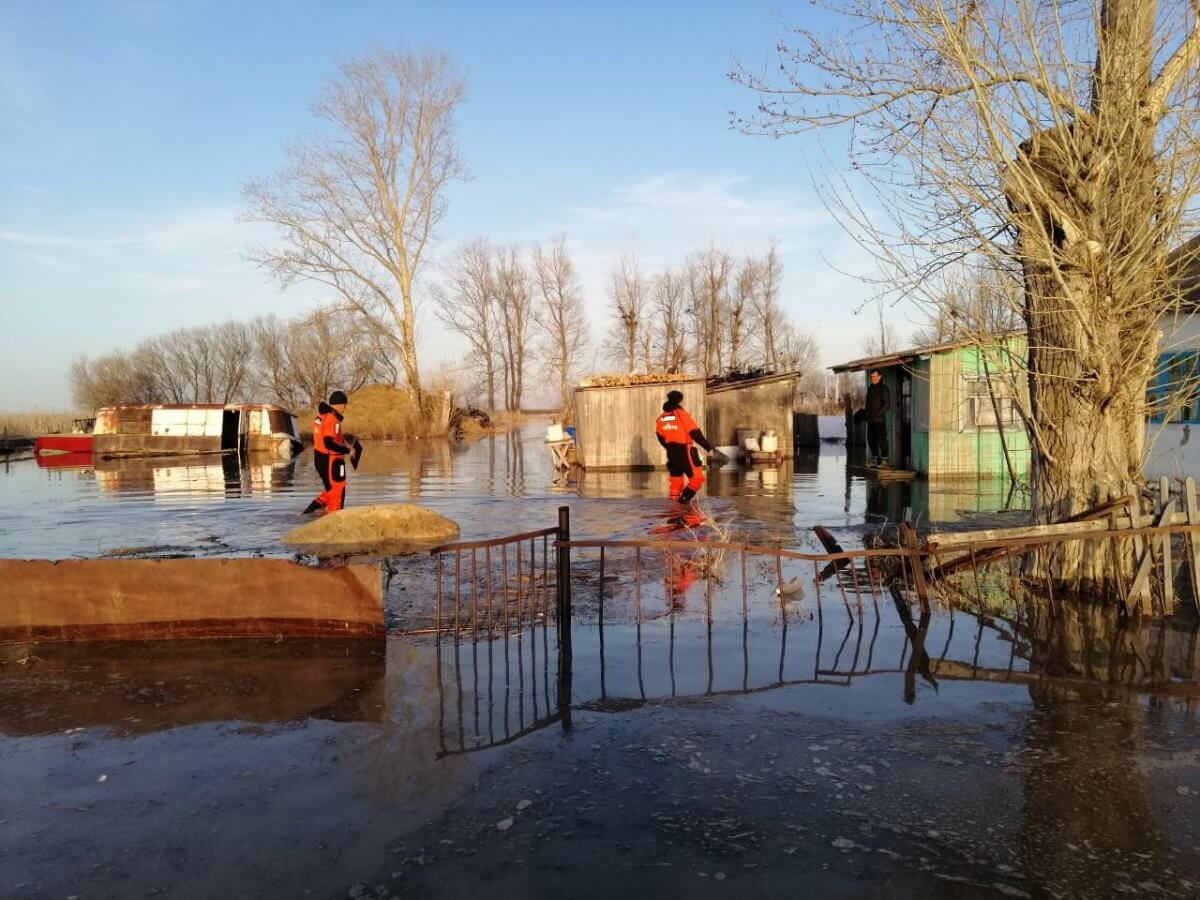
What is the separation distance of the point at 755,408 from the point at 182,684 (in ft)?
73.8

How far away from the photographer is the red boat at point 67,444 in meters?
36.4

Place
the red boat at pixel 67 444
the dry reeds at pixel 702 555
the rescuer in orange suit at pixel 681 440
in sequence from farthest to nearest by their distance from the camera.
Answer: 1. the red boat at pixel 67 444
2. the rescuer in orange suit at pixel 681 440
3. the dry reeds at pixel 702 555

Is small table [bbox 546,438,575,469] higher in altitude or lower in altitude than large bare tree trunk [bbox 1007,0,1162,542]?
lower

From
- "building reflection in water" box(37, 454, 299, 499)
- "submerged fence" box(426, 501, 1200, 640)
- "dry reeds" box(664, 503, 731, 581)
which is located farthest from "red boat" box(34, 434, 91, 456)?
"submerged fence" box(426, 501, 1200, 640)

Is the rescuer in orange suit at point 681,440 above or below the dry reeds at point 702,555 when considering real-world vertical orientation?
above

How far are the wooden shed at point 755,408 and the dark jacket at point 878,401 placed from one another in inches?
167

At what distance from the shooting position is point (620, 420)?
891 inches

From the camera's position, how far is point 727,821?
3564 mm

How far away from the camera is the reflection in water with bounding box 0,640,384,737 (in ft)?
15.8

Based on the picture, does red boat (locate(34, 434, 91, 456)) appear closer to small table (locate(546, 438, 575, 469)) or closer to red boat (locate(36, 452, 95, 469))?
red boat (locate(36, 452, 95, 469))

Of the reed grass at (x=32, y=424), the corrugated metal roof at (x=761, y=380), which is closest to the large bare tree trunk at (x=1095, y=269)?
the corrugated metal roof at (x=761, y=380)

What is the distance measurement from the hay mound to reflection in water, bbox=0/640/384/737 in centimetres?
412

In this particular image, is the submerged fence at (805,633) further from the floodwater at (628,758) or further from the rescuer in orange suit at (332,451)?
the rescuer in orange suit at (332,451)

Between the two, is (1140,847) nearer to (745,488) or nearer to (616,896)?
(616,896)
